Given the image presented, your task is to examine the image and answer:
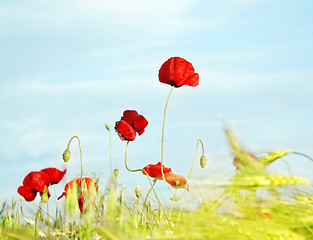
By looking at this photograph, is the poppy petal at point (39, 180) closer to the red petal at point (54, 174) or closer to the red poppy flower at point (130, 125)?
the red petal at point (54, 174)

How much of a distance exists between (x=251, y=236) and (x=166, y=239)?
0.20m

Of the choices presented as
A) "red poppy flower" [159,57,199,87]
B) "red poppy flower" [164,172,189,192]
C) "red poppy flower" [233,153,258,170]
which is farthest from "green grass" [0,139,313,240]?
"red poppy flower" [159,57,199,87]

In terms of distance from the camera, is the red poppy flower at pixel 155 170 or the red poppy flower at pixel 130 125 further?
the red poppy flower at pixel 130 125

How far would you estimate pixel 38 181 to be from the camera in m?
2.95

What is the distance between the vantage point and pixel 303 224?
1213 mm

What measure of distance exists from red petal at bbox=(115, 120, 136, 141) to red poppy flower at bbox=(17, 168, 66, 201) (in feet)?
1.41

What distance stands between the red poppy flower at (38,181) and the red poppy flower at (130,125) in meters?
0.44

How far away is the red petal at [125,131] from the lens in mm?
2975

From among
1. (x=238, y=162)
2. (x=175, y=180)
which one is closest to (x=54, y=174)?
(x=175, y=180)

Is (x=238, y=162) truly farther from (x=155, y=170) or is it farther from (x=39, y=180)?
(x=39, y=180)

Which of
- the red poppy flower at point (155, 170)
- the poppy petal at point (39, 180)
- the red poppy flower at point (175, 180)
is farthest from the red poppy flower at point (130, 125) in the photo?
the poppy petal at point (39, 180)

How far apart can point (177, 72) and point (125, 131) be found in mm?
500

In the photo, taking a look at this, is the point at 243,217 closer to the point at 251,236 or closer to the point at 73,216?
the point at 251,236

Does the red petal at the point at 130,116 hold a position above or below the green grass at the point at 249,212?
above
